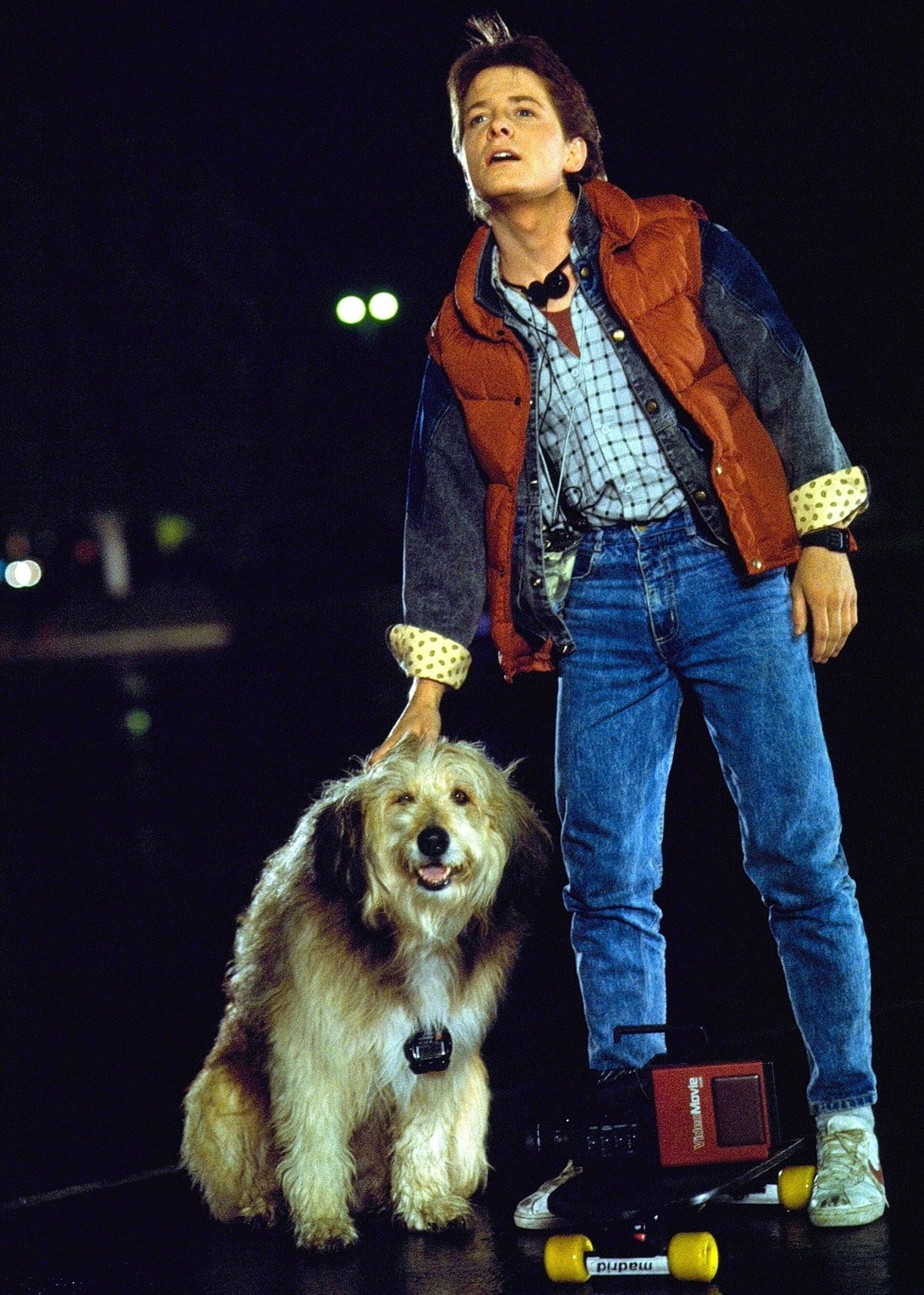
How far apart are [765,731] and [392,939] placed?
715 millimetres

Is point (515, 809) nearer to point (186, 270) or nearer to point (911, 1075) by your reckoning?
point (911, 1075)

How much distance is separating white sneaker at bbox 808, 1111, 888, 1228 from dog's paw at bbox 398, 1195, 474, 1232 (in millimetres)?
598

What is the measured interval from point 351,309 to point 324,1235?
25.6ft

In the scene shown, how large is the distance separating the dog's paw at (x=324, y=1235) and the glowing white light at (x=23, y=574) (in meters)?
21.4

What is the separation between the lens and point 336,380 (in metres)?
11.6

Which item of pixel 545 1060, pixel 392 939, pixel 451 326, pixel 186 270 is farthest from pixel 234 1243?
pixel 186 270

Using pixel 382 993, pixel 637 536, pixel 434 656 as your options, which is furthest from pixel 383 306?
pixel 382 993

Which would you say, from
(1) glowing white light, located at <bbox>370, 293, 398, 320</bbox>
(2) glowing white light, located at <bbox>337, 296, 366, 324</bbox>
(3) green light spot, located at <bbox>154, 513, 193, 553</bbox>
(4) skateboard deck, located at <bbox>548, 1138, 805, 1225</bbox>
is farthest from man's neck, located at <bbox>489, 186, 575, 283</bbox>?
(3) green light spot, located at <bbox>154, 513, 193, 553</bbox>

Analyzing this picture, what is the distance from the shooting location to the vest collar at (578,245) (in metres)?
2.75

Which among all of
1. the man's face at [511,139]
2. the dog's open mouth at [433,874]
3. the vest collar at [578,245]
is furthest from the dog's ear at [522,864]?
the man's face at [511,139]

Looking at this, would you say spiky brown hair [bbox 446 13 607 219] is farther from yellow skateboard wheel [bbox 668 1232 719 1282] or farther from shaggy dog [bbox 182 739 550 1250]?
yellow skateboard wheel [bbox 668 1232 719 1282]

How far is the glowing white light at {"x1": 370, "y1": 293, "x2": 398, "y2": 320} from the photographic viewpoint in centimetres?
947

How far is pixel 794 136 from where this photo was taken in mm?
6215

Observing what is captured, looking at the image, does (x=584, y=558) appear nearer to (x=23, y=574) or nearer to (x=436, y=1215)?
(x=436, y=1215)
